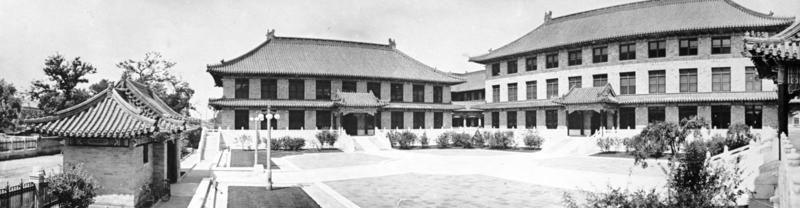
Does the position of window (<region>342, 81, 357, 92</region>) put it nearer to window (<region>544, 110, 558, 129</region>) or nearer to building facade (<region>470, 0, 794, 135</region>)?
building facade (<region>470, 0, 794, 135</region>)

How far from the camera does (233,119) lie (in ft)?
130

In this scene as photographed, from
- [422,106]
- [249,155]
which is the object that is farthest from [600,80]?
[249,155]

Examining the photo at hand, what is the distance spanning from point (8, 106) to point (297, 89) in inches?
875

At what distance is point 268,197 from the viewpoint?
16.0 m

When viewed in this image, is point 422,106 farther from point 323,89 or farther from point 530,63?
point 530,63

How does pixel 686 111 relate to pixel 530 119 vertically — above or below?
above

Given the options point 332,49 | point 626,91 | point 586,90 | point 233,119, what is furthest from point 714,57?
point 233,119

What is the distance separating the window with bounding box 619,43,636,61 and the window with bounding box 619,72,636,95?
1170 mm

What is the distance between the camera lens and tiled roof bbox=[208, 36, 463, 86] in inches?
1617

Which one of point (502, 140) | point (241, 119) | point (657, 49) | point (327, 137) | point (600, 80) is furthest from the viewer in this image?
point (241, 119)

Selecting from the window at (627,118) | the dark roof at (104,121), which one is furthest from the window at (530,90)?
the dark roof at (104,121)

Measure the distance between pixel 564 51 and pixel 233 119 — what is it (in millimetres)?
26896

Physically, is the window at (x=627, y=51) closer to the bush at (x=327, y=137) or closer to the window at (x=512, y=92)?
the window at (x=512, y=92)

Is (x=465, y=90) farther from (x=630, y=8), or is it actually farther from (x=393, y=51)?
(x=630, y=8)
